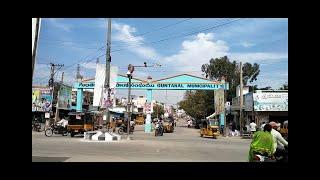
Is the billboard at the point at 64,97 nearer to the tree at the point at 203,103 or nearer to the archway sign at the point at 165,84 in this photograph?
→ the archway sign at the point at 165,84

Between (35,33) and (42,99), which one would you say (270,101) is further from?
(35,33)

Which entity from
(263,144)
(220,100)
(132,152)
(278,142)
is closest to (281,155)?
(278,142)

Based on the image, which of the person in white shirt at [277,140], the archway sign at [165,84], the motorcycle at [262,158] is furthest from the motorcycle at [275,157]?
the archway sign at [165,84]

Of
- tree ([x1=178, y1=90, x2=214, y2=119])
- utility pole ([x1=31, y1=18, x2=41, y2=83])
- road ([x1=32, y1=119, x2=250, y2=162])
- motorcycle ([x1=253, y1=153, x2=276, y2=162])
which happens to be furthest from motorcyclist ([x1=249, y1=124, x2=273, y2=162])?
tree ([x1=178, y1=90, x2=214, y2=119])

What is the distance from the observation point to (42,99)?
53938mm

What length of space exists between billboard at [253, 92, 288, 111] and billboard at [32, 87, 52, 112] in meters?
23.9

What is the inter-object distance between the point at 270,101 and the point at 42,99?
27904 mm

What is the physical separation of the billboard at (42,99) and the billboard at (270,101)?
23.9 metres

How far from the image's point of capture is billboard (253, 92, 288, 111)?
4109cm

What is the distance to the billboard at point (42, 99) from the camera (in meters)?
51.3

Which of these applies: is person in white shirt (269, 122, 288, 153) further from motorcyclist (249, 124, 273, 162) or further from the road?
the road
